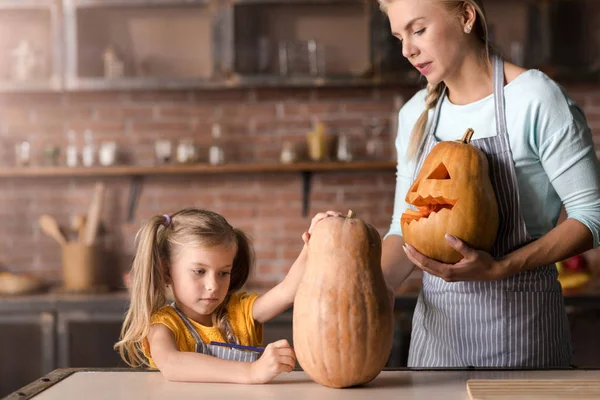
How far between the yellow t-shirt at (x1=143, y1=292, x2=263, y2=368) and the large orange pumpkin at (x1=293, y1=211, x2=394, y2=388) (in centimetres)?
33

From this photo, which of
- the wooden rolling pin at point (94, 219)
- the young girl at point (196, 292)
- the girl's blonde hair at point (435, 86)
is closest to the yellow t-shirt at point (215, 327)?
the young girl at point (196, 292)

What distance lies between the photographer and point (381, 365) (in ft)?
3.83

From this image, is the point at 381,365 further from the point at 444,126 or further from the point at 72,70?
the point at 72,70

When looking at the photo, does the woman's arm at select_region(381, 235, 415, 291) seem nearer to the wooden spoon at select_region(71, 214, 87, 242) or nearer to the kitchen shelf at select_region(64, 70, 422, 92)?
the kitchen shelf at select_region(64, 70, 422, 92)

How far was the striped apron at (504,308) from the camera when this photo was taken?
156 centimetres

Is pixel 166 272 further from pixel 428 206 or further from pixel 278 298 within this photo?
pixel 428 206

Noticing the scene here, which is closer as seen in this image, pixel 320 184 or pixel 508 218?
pixel 508 218

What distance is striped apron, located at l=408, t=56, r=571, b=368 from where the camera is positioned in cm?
156

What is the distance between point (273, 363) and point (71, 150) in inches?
108

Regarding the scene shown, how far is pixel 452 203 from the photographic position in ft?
4.52

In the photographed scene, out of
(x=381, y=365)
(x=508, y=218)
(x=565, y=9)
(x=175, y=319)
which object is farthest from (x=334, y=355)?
(x=565, y=9)

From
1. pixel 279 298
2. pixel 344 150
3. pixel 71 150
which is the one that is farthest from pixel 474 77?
pixel 71 150

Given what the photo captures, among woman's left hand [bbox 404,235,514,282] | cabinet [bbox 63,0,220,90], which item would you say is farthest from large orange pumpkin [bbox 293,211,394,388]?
cabinet [bbox 63,0,220,90]

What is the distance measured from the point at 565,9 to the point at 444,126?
7.23 feet
